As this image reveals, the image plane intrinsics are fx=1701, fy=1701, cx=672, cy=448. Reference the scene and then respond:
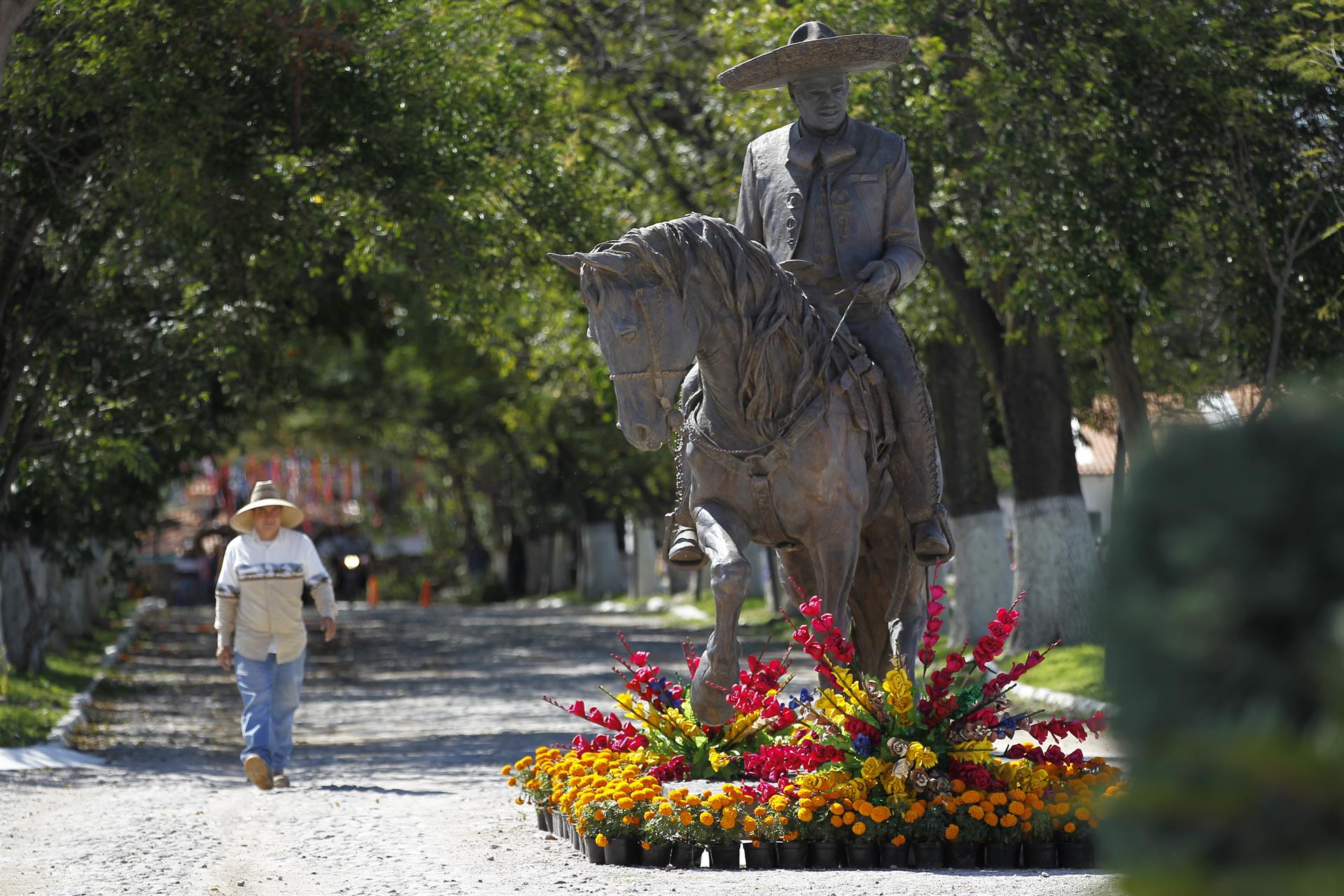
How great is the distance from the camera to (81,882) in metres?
7.62

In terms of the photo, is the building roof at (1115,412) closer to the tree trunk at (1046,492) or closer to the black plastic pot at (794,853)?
the tree trunk at (1046,492)

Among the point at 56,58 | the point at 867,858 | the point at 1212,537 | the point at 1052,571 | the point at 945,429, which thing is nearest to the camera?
the point at 1212,537

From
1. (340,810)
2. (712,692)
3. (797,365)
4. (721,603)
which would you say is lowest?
(340,810)

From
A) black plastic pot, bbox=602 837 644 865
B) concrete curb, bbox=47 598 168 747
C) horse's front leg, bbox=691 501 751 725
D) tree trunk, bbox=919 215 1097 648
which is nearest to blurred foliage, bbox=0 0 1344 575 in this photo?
tree trunk, bbox=919 215 1097 648

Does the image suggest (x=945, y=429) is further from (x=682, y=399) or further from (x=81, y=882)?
(x=81, y=882)

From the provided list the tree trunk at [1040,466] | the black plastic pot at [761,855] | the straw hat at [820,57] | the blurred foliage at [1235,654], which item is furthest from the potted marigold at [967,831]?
the tree trunk at [1040,466]

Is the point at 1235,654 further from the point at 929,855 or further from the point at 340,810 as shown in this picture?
the point at 340,810

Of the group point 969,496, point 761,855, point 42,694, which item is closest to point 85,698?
point 42,694

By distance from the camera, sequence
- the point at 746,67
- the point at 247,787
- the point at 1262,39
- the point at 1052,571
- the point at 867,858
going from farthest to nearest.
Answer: the point at 1052,571 < the point at 1262,39 < the point at 247,787 < the point at 746,67 < the point at 867,858

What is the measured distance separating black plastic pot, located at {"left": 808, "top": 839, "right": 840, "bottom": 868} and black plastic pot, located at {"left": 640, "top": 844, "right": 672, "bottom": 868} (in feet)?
2.04

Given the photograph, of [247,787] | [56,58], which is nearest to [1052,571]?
[247,787]

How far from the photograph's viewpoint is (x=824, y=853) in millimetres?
7156

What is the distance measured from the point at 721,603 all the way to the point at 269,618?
5699 millimetres

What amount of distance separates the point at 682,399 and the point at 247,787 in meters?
5.64
